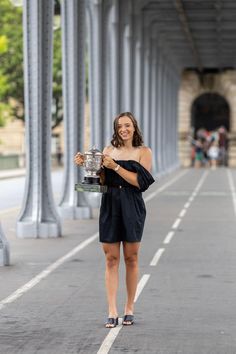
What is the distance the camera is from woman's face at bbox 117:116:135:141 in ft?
35.7

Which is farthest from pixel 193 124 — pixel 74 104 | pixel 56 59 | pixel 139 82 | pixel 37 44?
pixel 37 44

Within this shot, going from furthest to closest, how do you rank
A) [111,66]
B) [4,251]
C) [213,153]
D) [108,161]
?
[213,153], [111,66], [4,251], [108,161]

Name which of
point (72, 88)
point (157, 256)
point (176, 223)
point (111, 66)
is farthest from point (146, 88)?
point (157, 256)

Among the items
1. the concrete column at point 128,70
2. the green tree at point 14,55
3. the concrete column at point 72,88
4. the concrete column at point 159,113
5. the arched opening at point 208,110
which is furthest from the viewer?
the arched opening at point 208,110

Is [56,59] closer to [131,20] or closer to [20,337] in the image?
[131,20]

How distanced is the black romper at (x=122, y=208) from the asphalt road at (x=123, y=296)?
36.5 inches

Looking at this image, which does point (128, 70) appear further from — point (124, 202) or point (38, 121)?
point (124, 202)

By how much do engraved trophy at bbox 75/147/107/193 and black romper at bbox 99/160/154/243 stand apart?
0.18 metres

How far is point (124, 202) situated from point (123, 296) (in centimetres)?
267

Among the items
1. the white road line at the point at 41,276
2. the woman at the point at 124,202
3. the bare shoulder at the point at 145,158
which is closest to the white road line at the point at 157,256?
the white road line at the point at 41,276

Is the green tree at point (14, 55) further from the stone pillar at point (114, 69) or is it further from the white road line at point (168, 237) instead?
the white road line at point (168, 237)

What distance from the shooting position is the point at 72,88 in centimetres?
2873

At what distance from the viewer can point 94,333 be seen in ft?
35.1

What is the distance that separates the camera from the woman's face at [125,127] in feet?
35.7
